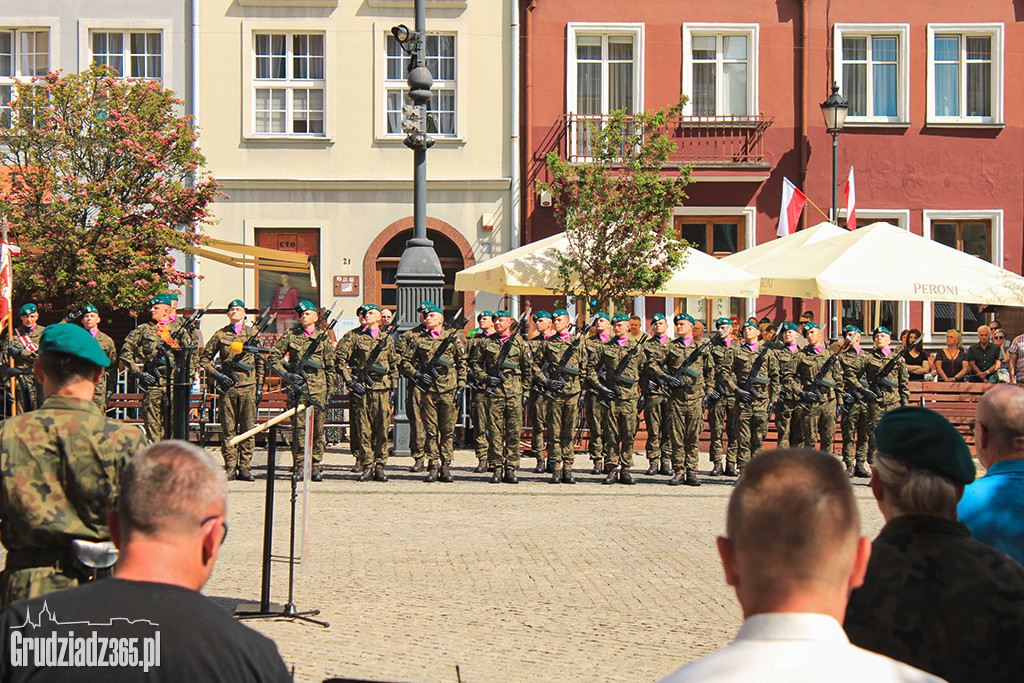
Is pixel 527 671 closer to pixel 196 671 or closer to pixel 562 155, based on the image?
pixel 196 671

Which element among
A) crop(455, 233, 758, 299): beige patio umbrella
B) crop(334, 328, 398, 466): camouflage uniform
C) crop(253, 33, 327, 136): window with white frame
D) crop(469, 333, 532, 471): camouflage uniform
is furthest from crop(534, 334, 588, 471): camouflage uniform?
crop(253, 33, 327, 136): window with white frame

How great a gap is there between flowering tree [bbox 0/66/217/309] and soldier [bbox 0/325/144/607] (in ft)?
45.1

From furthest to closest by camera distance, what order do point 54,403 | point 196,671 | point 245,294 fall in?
point 245,294 → point 54,403 → point 196,671

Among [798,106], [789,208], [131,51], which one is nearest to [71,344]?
[789,208]

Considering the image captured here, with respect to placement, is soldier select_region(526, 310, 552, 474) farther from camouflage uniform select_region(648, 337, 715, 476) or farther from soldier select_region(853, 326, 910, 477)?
soldier select_region(853, 326, 910, 477)

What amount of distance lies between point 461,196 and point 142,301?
7.02 m

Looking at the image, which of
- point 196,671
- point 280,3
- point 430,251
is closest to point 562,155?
point 280,3

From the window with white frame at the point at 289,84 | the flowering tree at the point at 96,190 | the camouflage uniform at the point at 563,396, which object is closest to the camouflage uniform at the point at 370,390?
the camouflage uniform at the point at 563,396

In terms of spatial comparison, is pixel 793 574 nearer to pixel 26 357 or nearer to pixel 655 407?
pixel 655 407

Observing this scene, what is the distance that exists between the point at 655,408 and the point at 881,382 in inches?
128

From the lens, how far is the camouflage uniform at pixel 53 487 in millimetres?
3998

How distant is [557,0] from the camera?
73.6ft

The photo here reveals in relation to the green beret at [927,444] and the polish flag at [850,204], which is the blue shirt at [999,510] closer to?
the green beret at [927,444]

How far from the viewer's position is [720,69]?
22.8m
